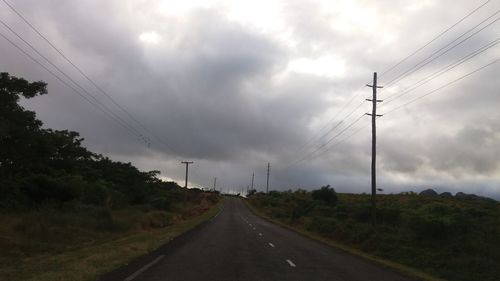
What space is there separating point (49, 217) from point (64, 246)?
23.4ft

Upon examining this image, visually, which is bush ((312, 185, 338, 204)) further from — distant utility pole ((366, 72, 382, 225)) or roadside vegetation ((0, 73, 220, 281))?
distant utility pole ((366, 72, 382, 225))

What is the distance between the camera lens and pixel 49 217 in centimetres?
3216

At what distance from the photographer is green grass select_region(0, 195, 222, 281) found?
616 inches

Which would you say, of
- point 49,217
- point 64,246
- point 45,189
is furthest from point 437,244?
point 45,189

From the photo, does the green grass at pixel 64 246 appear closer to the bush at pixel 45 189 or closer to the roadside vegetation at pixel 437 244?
the bush at pixel 45 189

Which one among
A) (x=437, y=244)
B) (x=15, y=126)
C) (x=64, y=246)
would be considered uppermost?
(x=15, y=126)

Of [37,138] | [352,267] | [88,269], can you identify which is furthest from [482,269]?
[37,138]

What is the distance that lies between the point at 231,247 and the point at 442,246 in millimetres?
10770

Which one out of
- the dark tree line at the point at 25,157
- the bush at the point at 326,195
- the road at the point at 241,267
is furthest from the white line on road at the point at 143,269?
the bush at the point at 326,195

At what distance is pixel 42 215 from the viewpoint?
3222 centimetres

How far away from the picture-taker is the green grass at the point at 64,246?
15.6 m

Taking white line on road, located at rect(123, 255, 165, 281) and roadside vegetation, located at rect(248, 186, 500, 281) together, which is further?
roadside vegetation, located at rect(248, 186, 500, 281)

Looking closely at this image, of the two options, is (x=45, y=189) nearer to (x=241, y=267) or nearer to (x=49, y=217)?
(x=49, y=217)

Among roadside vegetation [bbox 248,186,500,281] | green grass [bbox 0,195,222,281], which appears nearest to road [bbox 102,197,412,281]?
green grass [bbox 0,195,222,281]
